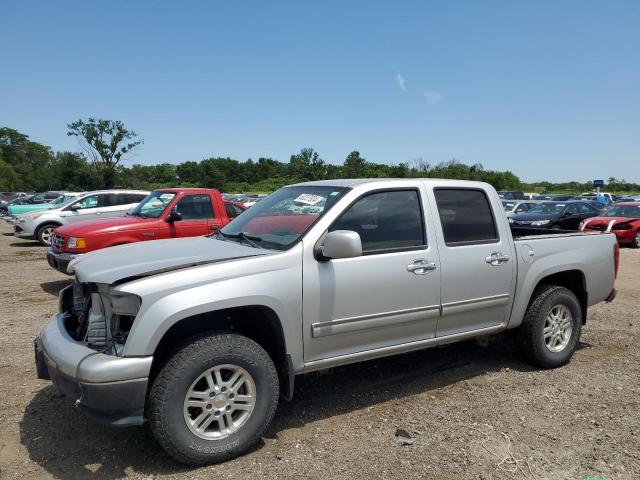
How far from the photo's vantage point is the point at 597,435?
352cm

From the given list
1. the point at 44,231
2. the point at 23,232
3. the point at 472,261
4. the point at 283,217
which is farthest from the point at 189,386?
the point at 23,232

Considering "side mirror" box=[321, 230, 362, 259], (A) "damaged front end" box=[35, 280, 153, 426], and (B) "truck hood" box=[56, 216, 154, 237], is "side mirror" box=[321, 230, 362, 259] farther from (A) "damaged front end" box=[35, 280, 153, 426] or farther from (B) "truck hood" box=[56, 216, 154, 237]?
(B) "truck hood" box=[56, 216, 154, 237]

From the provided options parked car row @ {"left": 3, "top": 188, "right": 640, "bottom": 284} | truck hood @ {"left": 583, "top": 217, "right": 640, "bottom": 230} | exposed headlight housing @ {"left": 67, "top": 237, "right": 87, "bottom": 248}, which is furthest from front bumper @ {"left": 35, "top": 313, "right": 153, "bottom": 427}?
truck hood @ {"left": 583, "top": 217, "right": 640, "bottom": 230}

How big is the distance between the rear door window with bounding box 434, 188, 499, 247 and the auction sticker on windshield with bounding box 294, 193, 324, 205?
3.44 ft

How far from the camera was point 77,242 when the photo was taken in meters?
7.47

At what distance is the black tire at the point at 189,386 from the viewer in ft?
9.48

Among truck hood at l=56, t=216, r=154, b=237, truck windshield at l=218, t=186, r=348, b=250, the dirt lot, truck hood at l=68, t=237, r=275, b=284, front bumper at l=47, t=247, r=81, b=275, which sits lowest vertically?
the dirt lot

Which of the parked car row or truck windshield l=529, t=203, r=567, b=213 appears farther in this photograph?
truck windshield l=529, t=203, r=567, b=213

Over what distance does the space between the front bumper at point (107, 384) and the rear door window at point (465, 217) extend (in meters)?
2.59

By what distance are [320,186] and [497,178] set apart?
8843 centimetres

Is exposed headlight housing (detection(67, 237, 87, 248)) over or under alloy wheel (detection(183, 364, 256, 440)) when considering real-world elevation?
over

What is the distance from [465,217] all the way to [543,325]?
138 cm

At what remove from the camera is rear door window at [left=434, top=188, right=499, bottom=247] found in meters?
4.16

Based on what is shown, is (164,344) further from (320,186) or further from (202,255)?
(320,186)
